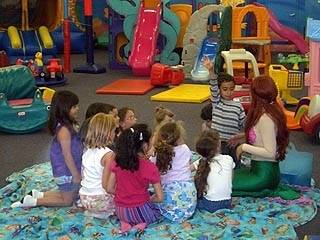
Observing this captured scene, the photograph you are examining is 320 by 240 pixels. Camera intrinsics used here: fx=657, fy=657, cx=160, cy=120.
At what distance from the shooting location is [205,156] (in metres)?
4.03

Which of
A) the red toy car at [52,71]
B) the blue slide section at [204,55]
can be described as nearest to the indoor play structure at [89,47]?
the red toy car at [52,71]

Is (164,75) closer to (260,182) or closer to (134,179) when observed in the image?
(260,182)

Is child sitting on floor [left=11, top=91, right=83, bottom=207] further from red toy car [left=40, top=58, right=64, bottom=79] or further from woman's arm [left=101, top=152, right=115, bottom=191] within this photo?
red toy car [left=40, top=58, right=64, bottom=79]

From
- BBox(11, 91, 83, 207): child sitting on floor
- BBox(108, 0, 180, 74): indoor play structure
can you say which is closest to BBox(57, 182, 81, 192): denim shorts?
BBox(11, 91, 83, 207): child sitting on floor

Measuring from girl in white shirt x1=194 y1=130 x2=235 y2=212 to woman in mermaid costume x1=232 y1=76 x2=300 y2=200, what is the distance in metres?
0.27

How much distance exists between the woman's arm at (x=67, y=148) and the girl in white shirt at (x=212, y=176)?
79 cm

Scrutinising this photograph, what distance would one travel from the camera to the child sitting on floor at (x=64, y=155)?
419 centimetres

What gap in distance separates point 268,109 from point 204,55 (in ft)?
15.9

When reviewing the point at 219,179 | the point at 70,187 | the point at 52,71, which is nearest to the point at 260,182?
the point at 219,179

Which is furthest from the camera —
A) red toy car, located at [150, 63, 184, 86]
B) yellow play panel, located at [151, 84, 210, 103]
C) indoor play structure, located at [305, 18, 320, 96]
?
red toy car, located at [150, 63, 184, 86]

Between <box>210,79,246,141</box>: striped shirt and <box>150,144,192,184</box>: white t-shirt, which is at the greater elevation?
<box>210,79,246,141</box>: striped shirt

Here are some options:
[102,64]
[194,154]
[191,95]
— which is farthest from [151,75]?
A: [194,154]

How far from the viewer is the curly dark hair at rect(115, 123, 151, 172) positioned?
145 inches

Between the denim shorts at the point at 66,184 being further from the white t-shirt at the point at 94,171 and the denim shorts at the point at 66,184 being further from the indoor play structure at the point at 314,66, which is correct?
the indoor play structure at the point at 314,66
